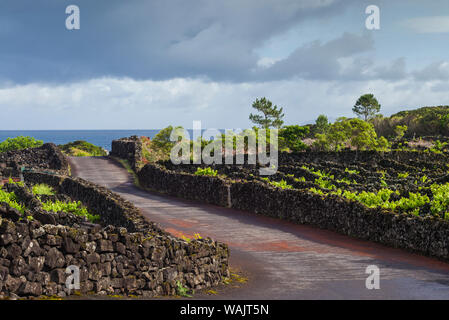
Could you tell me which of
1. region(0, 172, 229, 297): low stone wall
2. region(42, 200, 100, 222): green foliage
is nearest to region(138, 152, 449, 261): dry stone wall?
region(0, 172, 229, 297): low stone wall

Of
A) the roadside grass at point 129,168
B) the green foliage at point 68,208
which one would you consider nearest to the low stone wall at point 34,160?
the roadside grass at point 129,168

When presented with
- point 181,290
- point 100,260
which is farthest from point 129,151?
point 100,260

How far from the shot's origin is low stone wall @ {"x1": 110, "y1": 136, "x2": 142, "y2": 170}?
43816 mm

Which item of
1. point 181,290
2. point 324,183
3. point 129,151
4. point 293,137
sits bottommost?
point 181,290

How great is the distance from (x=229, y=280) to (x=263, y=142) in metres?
43.9

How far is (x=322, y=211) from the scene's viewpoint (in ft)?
70.6

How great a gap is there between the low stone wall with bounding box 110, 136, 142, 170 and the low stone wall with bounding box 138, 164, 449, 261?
34.9ft

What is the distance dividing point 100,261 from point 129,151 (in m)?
36.6

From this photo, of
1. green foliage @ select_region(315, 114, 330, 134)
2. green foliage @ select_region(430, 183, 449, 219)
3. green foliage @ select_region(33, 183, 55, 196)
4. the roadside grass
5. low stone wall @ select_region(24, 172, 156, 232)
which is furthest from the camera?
green foliage @ select_region(315, 114, 330, 134)

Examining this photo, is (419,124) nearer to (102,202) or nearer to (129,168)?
(129,168)

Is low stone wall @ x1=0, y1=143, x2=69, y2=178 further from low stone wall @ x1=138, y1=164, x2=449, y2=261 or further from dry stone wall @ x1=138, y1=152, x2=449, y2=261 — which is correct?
low stone wall @ x1=138, y1=164, x2=449, y2=261

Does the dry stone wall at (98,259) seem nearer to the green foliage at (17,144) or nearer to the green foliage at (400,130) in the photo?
the green foliage at (400,130)
